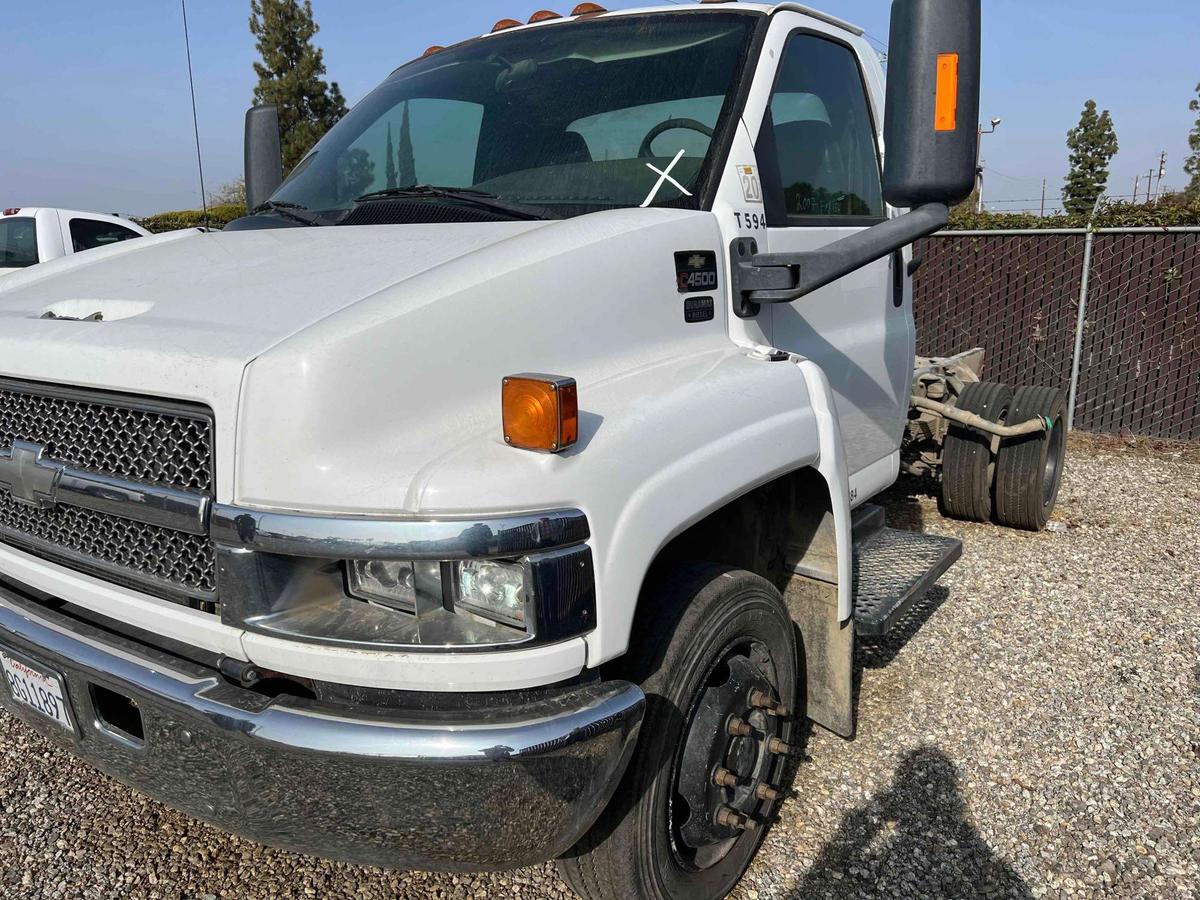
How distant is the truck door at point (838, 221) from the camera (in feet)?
9.85

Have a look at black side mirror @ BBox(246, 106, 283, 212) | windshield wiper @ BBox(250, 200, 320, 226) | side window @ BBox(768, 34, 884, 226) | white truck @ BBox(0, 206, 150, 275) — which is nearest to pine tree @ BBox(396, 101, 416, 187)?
windshield wiper @ BBox(250, 200, 320, 226)

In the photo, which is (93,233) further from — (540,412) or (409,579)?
(540,412)

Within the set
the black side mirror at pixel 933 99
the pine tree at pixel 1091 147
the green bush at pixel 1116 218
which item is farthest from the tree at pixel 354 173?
the pine tree at pixel 1091 147

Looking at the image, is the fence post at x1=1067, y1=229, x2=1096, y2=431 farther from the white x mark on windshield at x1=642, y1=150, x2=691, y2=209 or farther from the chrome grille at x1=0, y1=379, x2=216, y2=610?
the chrome grille at x1=0, y1=379, x2=216, y2=610

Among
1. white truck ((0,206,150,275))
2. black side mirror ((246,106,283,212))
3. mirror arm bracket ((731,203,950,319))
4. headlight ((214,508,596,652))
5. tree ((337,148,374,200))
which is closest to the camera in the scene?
headlight ((214,508,596,652))

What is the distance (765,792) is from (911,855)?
0.63 meters

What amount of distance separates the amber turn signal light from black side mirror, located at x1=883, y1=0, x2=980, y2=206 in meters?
1.13

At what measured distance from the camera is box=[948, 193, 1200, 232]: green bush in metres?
8.84

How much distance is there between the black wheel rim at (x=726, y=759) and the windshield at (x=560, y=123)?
135 centimetres

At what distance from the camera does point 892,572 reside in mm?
3432

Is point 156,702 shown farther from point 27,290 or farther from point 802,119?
point 802,119

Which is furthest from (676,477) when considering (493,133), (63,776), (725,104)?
(63,776)

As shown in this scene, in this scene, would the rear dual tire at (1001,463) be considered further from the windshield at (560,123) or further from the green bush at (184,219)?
the green bush at (184,219)

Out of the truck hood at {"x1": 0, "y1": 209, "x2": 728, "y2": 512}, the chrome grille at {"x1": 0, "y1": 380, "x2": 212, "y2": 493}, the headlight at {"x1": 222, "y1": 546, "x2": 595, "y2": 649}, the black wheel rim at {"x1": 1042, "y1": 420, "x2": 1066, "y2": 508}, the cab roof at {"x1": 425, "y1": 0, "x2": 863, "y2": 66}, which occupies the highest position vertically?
the cab roof at {"x1": 425, "y1": 0, "x2": 863, "y2": 66}
